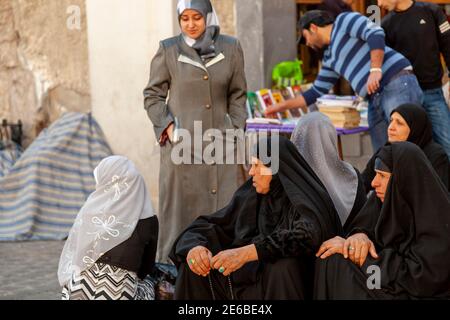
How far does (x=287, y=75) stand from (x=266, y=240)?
11.6 feet

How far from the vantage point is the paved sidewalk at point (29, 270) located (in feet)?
19.9

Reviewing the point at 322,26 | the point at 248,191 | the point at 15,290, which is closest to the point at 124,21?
the point at 322,26

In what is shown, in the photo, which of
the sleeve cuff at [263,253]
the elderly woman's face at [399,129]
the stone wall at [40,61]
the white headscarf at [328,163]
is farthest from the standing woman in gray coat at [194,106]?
the stone wall at [40,61]

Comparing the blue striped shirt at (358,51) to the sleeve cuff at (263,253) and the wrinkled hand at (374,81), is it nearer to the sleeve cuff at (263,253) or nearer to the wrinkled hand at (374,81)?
the wrinkled hand at (374,81)

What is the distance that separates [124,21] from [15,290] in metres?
2.64

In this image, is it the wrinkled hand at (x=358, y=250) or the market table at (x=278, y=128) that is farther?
the market table at (x=278, y=128)

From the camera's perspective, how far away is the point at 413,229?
459 cm

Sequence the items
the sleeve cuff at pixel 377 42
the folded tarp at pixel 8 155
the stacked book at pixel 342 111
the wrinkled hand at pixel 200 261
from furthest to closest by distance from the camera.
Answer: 1. the folded tarp at pixel 8 155
2. the stacked book at pixel 342 111
3. the sleeve cuff at pixel 377 42
4. the wrinkled hand at pixel 200 261

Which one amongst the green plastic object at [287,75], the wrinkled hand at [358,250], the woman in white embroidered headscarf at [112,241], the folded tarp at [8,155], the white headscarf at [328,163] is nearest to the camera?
the wrinkled hand at [358,250]

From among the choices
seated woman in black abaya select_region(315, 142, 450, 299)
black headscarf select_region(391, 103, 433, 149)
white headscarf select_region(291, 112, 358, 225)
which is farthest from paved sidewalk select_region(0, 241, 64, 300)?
black headscarf select_region(391, 103, 433, 149)

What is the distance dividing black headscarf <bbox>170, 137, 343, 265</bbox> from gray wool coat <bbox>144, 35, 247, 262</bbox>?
1.12 metres

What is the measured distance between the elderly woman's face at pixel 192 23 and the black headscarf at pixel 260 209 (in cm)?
133

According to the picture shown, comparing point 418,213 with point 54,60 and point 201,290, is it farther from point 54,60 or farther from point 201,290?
point 54,60

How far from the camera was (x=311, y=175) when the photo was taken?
495 centimetres
